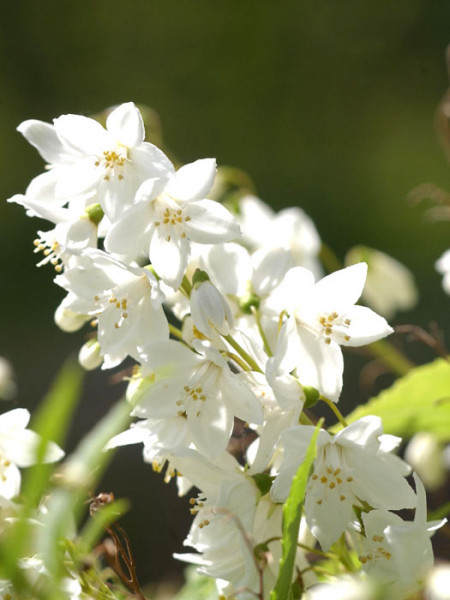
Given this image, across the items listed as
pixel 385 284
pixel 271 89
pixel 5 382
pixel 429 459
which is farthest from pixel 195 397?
pixel 271 89

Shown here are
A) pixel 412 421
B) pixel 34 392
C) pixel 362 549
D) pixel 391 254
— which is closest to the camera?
pixel 362 549

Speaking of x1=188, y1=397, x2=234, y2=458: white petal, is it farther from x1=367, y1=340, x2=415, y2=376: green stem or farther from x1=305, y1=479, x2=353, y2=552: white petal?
x1=367, y1=340, x2=415, y2=376: green stem

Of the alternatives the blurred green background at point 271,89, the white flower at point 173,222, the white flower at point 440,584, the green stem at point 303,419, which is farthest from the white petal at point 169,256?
the blurred green background at point 271,89

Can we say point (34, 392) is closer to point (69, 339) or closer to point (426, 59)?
point (69, 339)

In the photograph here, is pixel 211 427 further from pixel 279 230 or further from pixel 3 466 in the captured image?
pixel 279 230

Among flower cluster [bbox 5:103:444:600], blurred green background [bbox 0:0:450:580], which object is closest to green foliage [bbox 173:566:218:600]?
flower cluster [bbox 5:103:444:600]

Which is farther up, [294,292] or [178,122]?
[294,292]

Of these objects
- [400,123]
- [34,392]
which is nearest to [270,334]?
[34,392]
